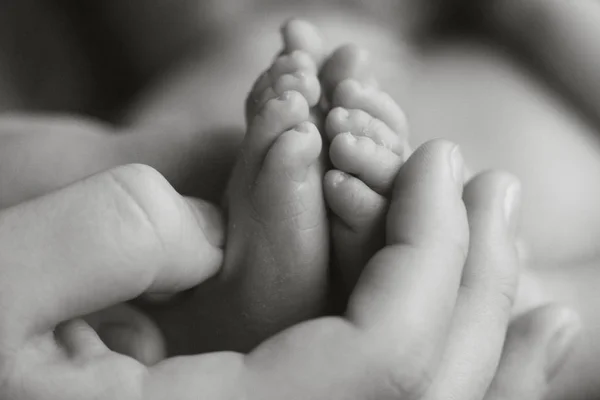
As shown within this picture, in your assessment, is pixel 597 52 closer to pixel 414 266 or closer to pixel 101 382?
pixel 414 266

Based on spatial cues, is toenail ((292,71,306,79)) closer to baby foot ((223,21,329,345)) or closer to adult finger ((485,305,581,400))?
baby foot ((223,21,329,345))

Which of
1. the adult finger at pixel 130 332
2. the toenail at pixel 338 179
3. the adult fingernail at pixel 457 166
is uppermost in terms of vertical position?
the adult fingernail at pixel 457 166

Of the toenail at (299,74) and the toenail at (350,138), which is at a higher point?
the toenail at (299,74)

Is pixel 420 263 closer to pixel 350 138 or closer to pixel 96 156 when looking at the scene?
pixel 350 138

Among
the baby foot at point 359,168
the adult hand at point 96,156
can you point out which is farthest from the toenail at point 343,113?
the adult hand at point 96,156

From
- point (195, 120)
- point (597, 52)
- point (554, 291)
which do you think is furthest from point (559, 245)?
point (195, 120)

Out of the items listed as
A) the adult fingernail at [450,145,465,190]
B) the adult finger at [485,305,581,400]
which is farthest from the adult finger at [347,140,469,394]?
the adult finger at [485,305,581,400]

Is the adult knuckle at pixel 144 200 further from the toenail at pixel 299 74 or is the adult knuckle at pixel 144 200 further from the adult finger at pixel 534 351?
the adult finger at pixel 534 351

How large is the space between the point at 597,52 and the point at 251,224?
0.44 m

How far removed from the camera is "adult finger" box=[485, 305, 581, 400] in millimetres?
476

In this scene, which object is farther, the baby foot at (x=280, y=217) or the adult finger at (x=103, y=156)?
the adult finger at (x=103, y=156)

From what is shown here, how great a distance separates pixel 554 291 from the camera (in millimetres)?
550

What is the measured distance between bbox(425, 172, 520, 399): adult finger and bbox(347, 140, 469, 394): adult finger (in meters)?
0.03

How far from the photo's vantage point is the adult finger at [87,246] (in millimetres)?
353
